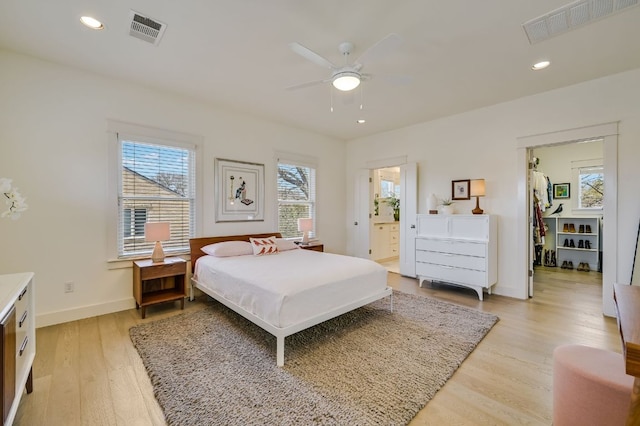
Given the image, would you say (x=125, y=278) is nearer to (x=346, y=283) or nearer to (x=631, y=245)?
(x=346, y=283)

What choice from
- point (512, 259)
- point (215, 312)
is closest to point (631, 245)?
point (512, 259)

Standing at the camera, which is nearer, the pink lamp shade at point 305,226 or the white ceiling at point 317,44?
the white ceiling at point 317,44

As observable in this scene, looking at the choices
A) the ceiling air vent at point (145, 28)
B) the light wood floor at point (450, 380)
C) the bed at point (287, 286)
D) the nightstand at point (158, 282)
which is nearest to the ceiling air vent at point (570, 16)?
the bed at point (287, 286)

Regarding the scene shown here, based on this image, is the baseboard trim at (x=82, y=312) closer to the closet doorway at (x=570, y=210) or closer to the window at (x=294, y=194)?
the window at (x=294, y=194)

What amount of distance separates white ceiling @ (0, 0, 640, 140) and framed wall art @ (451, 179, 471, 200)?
123cm

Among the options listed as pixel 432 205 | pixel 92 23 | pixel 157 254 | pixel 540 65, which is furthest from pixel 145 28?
pixel 432 205

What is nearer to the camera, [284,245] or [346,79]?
[346,79]

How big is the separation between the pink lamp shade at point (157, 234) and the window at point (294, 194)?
79.2 inches

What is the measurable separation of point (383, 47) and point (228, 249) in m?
2.95

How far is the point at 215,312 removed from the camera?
329cm

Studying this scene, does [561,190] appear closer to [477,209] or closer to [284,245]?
[477,209]

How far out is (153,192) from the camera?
361cm

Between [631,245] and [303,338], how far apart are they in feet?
12.5

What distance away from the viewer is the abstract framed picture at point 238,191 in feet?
13.7
